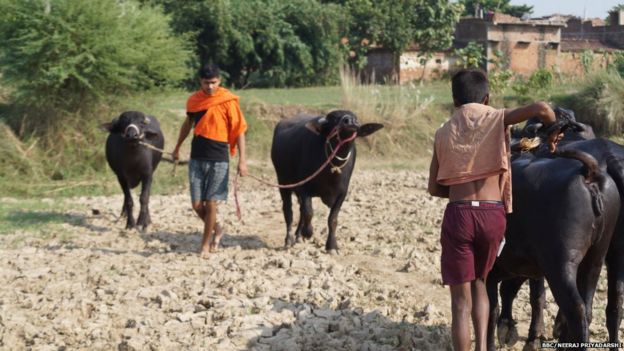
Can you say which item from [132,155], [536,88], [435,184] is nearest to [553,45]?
[536,88]

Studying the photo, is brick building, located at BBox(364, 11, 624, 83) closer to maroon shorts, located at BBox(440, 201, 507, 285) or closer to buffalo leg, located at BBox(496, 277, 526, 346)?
buffalo leg, located at BBox(496, 277, 526, 346)

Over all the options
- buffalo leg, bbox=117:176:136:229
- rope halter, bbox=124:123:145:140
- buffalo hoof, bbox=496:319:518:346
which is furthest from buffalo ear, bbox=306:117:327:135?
buffalo hoof, bbox=496:319:518:346

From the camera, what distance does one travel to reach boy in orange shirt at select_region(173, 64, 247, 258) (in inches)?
352

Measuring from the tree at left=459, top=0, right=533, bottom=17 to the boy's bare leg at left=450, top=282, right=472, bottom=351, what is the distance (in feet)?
174

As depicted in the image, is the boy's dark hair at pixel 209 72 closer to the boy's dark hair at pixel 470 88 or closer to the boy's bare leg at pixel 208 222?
the boy's bare leg at pixel 208 222

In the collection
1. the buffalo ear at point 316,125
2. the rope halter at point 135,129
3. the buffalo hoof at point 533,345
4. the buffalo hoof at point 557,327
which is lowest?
the buffalo hoof at point 533,345

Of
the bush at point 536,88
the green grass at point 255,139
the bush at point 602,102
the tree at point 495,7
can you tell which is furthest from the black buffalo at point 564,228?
the tree at point 495,7

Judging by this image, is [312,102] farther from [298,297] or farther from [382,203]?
[298,297]

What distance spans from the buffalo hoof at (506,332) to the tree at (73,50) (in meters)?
11.5

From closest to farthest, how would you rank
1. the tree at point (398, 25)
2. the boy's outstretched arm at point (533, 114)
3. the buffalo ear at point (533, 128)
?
the boy's outstretched arm at point (533, 114) → the buffalo ear at point (533, 128) → the tree at point (398, 25)

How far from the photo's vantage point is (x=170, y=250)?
9570 millimetres

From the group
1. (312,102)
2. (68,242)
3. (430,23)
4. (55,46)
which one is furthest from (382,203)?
(430,23)

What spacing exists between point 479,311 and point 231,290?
8.50 feet

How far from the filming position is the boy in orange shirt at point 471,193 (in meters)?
4.82
